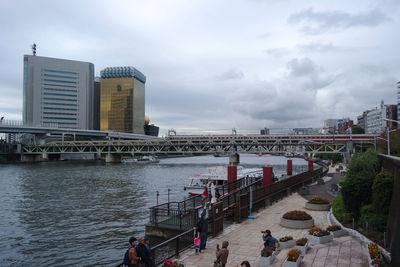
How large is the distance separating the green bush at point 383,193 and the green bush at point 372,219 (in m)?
0.26

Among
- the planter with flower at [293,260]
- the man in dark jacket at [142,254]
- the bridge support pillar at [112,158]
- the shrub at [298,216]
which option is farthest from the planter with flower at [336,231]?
the bridge support pillar at [112,158]

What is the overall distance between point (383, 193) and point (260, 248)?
21.8 ft

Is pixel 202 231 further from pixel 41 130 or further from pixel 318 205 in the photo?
pixel 41 130

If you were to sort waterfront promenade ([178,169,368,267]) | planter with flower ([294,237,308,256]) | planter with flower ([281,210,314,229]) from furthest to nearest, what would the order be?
planter with flower ([281,210,314,229]), planter with flower ([294,237,308,256]), waterfront promenade ([178,169,368,267])

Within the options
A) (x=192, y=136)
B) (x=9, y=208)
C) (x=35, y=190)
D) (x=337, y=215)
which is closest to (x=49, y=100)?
→ (x=192, y=136)

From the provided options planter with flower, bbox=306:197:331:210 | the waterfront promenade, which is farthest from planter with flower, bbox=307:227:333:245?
planter with flower, bbox=306:197:331:210

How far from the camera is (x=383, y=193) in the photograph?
15336mm

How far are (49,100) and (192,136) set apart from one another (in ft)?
339

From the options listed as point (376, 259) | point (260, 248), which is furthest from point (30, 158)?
point (376, 259)

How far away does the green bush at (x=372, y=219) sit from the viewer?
1505 centimetres

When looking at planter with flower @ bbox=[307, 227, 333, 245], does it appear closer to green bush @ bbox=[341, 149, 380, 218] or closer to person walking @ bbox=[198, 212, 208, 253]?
green bush @ bbox=[341, 149, 380, 218]

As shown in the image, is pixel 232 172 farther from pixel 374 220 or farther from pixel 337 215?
pixel 374 220

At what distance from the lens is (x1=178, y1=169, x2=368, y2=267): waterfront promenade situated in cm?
1307

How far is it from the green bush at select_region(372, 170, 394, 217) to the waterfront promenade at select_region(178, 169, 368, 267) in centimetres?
200
